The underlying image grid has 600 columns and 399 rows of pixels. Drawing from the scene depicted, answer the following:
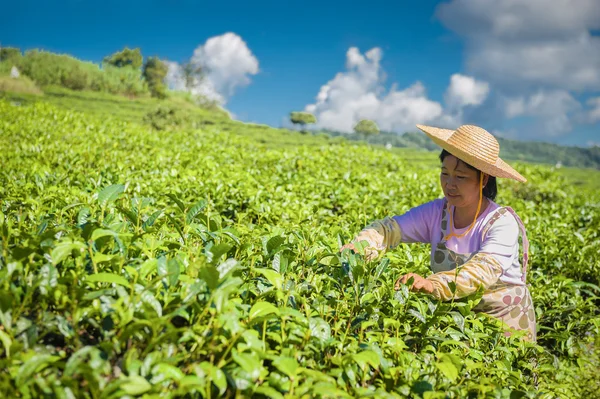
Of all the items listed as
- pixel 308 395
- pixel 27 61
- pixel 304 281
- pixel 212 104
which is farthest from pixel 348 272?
pixel 212 104

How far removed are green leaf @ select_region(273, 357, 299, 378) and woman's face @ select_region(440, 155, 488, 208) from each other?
1698 millimetres

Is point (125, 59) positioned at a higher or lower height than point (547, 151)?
lower

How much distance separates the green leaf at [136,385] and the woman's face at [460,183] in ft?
6.58

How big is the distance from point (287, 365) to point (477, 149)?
180 cm

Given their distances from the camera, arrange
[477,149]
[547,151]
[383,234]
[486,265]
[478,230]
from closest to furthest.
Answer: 1. [486,265]
2. [477,149]
3. [478,230]
4. [383,234]
5. [547,151]

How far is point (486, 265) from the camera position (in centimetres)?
221

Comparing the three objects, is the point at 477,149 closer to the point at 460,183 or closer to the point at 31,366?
the point at 460,183

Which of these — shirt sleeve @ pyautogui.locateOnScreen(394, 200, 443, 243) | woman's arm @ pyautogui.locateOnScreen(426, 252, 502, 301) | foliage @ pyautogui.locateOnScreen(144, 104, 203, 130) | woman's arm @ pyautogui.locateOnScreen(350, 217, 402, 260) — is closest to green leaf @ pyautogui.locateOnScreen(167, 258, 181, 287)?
woman's arm @ pyautogui.locateOnScreen(426, 252, 502, 301)

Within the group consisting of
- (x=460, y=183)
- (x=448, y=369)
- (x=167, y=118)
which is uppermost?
(x=167, y=118)

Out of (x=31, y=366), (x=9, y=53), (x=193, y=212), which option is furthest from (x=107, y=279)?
(x=9, y=53)

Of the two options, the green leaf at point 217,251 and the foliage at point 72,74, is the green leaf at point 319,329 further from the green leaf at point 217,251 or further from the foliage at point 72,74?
the foliage at point 72,74

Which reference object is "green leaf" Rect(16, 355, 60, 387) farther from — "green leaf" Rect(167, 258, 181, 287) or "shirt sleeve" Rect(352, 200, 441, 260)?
"shirt sleeve" Rect(352, 200, 441, 260)

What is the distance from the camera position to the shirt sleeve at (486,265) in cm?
202

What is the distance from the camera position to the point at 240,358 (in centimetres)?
108
